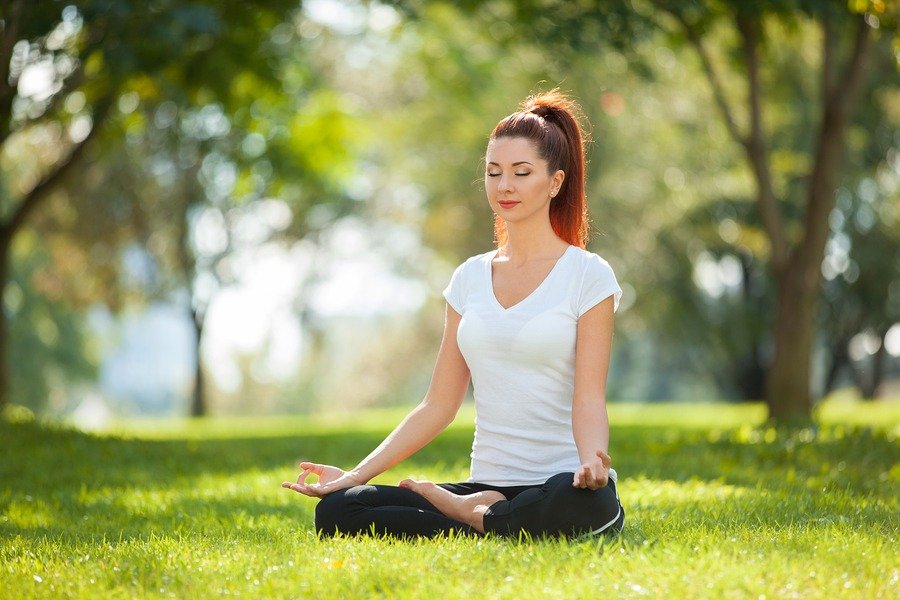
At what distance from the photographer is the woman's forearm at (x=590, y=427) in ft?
13.9

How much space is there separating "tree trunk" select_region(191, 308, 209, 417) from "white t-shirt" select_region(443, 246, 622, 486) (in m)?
21.6

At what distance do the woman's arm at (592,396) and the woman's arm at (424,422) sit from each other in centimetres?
63

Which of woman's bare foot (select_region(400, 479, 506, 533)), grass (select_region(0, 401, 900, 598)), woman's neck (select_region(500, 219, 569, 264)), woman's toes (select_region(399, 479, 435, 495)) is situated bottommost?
grass (select_region(0, 401, 900, 598))

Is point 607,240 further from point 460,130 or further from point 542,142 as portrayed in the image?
point 542,142

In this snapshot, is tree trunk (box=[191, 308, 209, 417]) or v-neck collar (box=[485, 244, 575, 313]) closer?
v-neck collar (box=[485, 244, 575, 313])

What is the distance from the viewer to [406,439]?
4762mm

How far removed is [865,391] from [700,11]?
22331mm

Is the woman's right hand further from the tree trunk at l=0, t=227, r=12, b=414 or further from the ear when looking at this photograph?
the tree trunk at l=0, t=227, r=12, b=414

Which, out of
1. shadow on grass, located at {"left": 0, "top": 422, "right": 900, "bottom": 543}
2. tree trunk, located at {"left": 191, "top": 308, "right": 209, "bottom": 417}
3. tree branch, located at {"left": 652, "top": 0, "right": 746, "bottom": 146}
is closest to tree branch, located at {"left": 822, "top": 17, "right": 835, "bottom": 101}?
tree branch, located at {"left": 652, "top": 0, "right": 746, "bottom": 146}

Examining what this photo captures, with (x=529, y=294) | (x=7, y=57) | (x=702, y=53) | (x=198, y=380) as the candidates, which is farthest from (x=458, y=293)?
(x=198, y=380)

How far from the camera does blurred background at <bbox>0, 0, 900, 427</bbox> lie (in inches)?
478

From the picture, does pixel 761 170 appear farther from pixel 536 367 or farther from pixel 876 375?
pixel 876 375

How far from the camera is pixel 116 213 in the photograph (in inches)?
890

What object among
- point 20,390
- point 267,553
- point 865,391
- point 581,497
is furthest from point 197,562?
point 20,390
